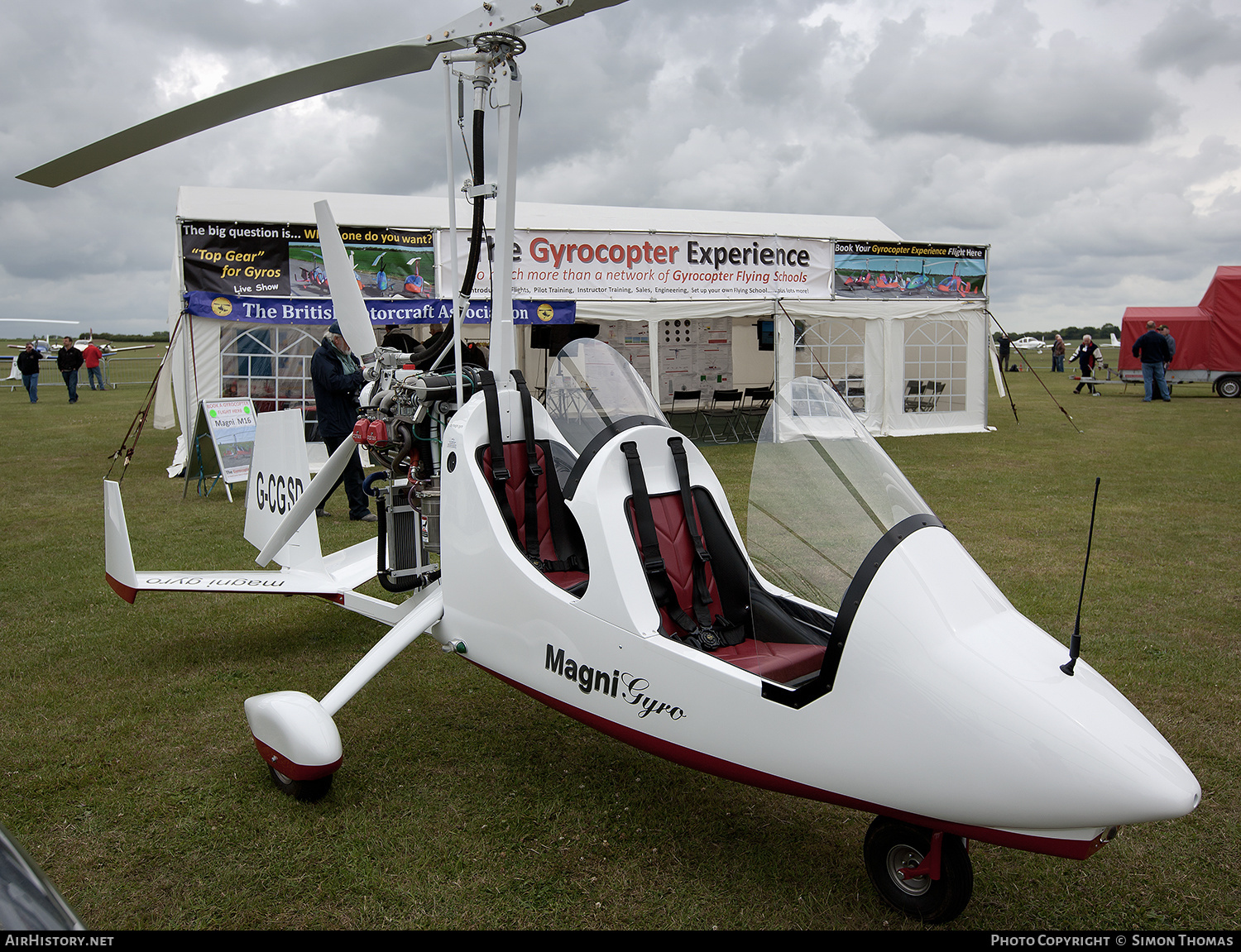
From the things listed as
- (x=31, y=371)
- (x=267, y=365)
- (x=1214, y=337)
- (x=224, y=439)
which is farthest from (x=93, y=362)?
(x=1214, y=337)

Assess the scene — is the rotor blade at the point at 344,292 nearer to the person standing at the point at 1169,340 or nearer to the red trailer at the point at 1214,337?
the person standing at the point at 1169,340

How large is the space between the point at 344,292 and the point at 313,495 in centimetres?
103

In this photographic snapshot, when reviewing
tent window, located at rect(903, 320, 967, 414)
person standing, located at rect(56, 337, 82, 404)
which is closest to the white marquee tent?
tent window, located at rect(903, 320, 967, 414)

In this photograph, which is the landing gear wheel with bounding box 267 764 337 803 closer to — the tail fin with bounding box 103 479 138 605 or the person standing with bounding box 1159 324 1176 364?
the tail fin with bounding box 103 479 138 605

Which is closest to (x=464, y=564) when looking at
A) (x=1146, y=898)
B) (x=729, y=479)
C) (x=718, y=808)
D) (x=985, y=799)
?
(x=718, y=808)

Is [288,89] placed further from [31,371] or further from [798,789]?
[31,371]

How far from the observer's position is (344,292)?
3959mm

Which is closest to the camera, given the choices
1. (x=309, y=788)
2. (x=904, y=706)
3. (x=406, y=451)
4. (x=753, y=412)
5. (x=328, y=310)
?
(x=904, y=706)

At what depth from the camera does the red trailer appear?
71.7ft

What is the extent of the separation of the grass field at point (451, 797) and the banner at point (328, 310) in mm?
4781

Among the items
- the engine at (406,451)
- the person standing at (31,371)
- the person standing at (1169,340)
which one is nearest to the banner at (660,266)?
the engine at (406,451)

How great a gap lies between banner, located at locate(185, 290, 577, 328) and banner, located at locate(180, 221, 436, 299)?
0.45ft

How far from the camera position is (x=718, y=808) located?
10.2ft

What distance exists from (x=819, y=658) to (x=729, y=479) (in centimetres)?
714
